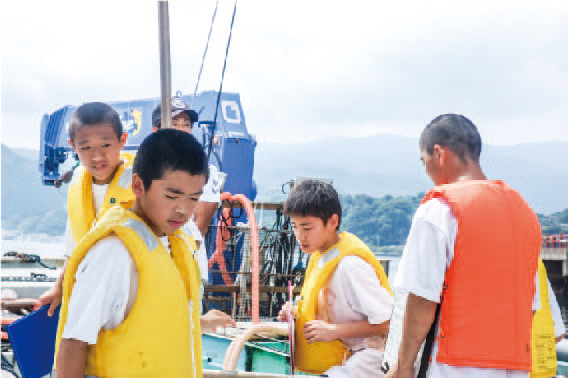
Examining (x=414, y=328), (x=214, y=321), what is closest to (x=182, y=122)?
(x=214, y=321)

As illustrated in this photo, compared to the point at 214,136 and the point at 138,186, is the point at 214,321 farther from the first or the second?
the point at 214,136

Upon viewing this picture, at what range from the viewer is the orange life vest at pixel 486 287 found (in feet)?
7.25

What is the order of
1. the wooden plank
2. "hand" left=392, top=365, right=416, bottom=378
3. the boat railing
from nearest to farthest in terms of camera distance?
"hand" left=392, top=365, right=416, bottom=378 < the wooden plank < the boat railing

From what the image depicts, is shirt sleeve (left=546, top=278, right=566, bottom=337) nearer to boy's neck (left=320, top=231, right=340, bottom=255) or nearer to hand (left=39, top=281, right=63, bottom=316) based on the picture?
boy's neck (left=320, top=231, right=340, bottom=255)

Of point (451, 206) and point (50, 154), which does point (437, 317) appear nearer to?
point (451, 206)

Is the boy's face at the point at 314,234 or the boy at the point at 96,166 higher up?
the boy at the point at 96,166

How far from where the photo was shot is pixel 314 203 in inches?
122

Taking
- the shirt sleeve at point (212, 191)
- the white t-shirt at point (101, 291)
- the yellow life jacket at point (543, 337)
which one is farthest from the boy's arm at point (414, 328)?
the shirt sleeve at point (212, 191)

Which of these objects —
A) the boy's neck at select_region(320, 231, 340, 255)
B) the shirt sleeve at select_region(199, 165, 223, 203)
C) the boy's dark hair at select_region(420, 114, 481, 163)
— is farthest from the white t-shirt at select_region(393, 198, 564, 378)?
the shirt sleeve at select_region(199, 165, 223, 203)

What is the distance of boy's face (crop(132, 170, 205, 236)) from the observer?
1.86m

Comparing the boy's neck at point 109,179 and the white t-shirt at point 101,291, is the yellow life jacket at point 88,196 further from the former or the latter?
the white t-shirt at point 101,291

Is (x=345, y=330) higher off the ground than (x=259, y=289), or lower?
higher

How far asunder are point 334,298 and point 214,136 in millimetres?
8293

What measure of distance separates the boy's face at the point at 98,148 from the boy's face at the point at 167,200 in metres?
0.82
